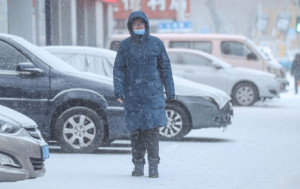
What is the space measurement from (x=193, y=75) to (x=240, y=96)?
6.05 ft

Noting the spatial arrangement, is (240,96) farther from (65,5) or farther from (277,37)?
(277,37)

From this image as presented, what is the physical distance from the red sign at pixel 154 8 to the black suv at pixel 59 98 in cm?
3406

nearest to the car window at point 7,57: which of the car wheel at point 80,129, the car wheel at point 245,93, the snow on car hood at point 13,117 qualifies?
the car wheel at point 80,129

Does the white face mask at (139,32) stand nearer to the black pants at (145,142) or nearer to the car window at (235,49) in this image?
the black pants at (145,142)

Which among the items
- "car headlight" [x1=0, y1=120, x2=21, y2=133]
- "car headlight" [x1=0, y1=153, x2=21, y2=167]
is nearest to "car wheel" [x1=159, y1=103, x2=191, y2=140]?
"car headlight" [x1=0, y1=120, x2=21, y2=133]

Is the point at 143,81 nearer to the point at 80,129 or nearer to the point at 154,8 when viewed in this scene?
the point at 80,129

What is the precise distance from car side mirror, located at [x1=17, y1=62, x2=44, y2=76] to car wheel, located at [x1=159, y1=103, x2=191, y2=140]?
2892 mm

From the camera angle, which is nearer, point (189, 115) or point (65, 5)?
point (189, 115)

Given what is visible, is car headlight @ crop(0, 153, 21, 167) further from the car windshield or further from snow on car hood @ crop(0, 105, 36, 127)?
the car windshield

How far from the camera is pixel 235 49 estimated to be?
27.5m

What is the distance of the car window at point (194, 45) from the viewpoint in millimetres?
27703

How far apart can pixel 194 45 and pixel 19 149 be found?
2013 centimetres

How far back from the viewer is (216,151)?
1288 cm

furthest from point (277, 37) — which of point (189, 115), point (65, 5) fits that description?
point (189, 115)
